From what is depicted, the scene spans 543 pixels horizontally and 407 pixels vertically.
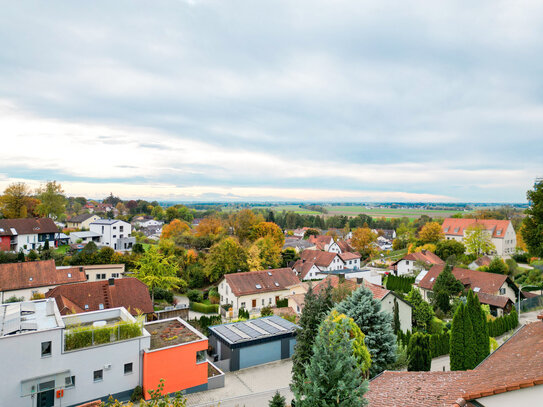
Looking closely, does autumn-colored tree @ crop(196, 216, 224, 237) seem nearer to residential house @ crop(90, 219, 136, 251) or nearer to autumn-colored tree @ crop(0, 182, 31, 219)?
residential house @ crop(90, 219, 136, 251)

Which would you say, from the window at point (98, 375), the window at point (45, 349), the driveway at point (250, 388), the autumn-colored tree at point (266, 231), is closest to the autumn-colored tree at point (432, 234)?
the autumn-colored tree at point (266, 231)

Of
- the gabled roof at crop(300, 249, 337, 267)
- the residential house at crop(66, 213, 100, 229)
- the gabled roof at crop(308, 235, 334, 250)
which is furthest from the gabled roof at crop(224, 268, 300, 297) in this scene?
the residential house at crop(66, 213, 100, 229)

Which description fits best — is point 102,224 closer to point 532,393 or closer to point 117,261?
point 117,261

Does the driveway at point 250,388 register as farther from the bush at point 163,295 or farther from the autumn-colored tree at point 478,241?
the autumn-colored tree at point 478,241

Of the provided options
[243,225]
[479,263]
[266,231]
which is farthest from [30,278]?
[479,263]

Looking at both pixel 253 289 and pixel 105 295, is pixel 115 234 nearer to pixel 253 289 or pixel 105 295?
pixel 253 289

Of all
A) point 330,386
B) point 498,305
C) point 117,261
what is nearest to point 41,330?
point 330,386
